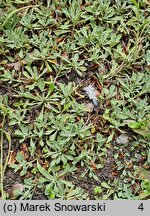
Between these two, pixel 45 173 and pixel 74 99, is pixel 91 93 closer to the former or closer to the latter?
pixel 74 99

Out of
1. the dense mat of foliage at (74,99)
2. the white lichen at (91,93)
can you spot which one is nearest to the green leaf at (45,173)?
the dense mat of foliage at (74,99)

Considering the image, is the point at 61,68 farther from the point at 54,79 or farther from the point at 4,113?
the point at 4,113

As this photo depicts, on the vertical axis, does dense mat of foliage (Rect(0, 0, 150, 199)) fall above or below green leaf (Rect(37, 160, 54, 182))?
above

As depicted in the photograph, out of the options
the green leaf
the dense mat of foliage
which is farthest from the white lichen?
the green leaf

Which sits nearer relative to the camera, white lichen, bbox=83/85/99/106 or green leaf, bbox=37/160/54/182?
green leaf, bbox=37/160/54/182

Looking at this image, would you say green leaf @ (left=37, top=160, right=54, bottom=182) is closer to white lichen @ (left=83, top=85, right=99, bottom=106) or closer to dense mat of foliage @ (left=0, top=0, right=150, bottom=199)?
Result: dense mat of foliage @ (left=0, top=0, right=150, bottom=199)

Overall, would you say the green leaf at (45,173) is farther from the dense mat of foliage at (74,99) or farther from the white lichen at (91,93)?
the white lichen at (91,93)

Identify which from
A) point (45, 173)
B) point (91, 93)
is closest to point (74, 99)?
point (91, 93)
